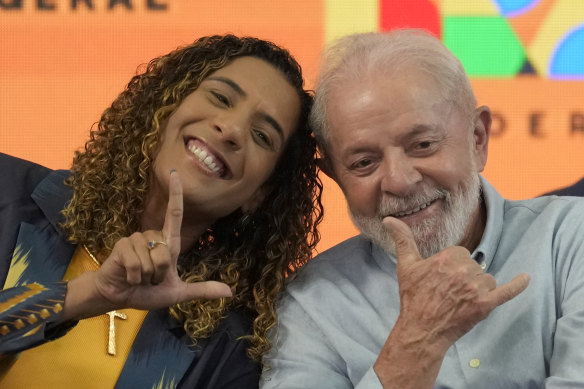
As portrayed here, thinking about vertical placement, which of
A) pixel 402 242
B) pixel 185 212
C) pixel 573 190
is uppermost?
pixel 402 242

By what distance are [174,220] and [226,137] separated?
0.50 metres

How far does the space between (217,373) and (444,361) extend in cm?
51

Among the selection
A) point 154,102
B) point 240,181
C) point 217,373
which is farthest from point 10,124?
point 217,373

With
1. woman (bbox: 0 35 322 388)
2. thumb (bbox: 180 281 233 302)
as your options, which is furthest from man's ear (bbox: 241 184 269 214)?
thumb (bbox: 180 281 233 302)

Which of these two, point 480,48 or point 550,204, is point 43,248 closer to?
point 550,204

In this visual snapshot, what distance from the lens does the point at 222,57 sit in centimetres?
236

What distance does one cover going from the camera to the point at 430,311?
1761mm

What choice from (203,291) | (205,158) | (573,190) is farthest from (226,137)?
(573,190)

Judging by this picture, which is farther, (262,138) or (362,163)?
(262,138)

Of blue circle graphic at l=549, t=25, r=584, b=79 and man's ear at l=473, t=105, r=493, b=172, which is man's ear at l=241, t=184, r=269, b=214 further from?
blue circle graphic at l=549, t=25, r=584, b=79

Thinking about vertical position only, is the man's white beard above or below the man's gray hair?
below

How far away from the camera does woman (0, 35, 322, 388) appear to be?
2.05 m

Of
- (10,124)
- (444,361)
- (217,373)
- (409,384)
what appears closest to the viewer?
(409,384)

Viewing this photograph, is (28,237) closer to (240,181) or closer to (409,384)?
(240,181)
